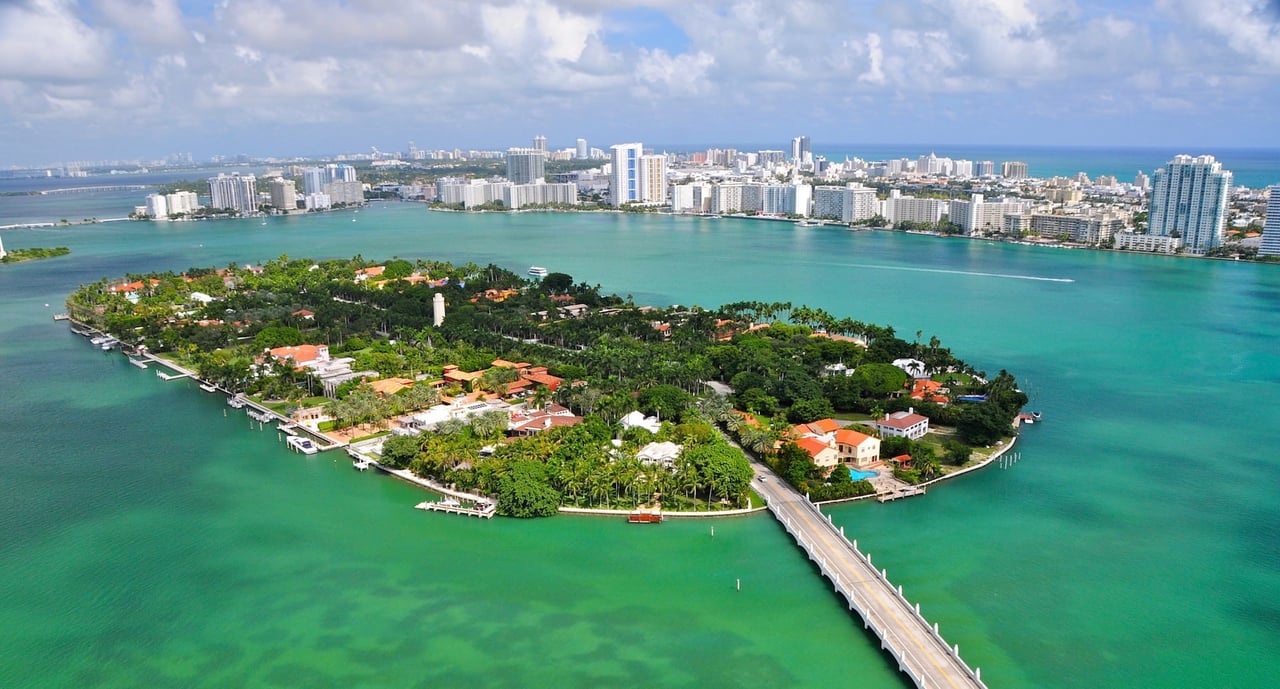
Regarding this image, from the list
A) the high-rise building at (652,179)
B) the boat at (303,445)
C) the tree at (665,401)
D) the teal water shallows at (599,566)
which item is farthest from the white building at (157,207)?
the tree at (665,401)

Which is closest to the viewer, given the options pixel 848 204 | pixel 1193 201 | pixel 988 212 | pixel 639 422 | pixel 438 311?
pixel 639 422

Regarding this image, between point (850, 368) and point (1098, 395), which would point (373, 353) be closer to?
point (850, 368)

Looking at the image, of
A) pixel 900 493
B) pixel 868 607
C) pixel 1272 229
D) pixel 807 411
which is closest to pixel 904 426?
pixel 807 411

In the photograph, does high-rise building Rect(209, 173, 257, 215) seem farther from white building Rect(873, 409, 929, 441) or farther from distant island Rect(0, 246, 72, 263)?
white building Rect(873, 409, 929, 441)

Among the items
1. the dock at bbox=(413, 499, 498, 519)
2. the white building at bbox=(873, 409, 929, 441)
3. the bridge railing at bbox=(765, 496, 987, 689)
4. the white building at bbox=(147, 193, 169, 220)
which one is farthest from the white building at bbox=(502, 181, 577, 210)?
the bridge railing at bbox=(765, 496, 987, 689)

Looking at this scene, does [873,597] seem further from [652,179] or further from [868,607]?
[652,179]

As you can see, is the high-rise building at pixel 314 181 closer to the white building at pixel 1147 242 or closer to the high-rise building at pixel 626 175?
the high-rise building at pixel 626 175
